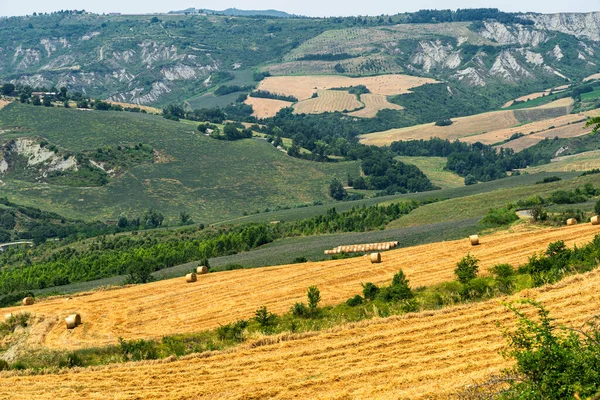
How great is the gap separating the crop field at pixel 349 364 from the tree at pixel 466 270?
8035 mm

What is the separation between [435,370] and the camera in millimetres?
29516

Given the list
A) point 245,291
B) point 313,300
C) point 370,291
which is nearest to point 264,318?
point 313,300

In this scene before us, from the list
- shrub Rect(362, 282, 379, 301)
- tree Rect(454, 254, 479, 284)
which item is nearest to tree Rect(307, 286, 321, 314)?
shrub Rect(362, 282, 379, 301)

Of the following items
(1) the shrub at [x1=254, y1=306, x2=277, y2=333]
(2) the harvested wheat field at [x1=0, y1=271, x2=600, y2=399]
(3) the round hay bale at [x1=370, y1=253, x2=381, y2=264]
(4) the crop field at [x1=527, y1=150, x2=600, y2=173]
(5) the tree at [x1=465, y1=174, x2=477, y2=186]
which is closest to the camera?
(2) the harvested wheat field at [x1=0, y1=271, x2=600, y2=399]

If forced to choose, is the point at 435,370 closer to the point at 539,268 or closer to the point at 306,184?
the point at 539,268

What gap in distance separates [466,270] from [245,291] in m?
16.7

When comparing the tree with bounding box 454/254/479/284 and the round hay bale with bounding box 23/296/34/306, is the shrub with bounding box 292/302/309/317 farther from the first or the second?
the round hay bale with bounding box 23/296/34/306

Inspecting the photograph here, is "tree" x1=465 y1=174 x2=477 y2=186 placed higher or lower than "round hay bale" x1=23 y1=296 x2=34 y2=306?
lower

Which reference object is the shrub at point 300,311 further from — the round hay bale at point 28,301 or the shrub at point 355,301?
the round hay bale at point 28,301

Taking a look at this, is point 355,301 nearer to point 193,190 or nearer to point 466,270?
point 466,270

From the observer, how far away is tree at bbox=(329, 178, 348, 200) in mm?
179250

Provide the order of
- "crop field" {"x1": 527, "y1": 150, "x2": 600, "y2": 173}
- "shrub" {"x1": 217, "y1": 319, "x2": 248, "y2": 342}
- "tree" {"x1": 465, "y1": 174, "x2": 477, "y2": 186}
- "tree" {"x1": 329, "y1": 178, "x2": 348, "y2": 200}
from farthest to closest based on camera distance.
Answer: "tree" {"x1": 465, "y1": 174, "x2": 477, "y2": 186} → "tree" {"x1": 329, "y1": 178, "x2": 348, "y2": 200} → "crop field" {"x1": 527, "y1": 150, "x2": 600, "y2": 173} → "shrub" {"x1": 217, "y1": 319, "x2": 248, "y2": 342}

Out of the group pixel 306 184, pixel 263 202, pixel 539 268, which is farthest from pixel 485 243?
pixel 306 184

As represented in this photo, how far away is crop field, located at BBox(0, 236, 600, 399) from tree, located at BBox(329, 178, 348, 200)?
14106 cm
